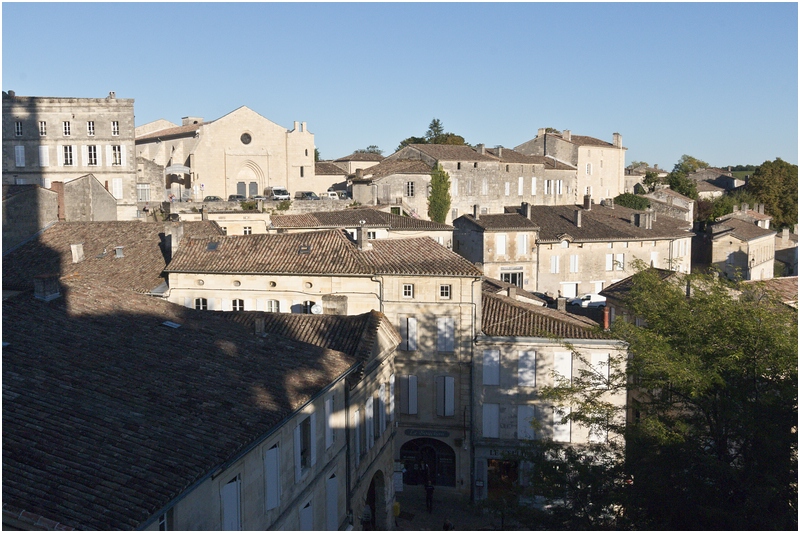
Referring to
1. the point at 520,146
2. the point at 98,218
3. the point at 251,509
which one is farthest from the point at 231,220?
the point at 520,146

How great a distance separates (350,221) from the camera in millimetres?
39531

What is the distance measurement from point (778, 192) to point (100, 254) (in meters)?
61.6

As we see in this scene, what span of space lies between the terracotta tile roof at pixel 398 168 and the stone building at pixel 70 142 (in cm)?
1542

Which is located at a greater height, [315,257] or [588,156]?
[588,156]

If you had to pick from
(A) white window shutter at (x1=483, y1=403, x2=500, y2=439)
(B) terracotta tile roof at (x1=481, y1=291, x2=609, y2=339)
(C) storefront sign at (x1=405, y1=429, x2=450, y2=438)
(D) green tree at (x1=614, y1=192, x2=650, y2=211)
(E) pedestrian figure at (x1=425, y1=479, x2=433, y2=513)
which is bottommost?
(E) pedestrian figure at (x1=425, y1=479, x2=433, y2=513)

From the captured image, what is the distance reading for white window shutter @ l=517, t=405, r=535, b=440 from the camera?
25344mm

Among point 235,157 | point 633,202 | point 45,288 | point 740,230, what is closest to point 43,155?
point 235,157

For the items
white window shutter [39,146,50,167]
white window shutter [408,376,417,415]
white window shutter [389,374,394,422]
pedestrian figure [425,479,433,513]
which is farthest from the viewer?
white window shutter [39,146,50,167]

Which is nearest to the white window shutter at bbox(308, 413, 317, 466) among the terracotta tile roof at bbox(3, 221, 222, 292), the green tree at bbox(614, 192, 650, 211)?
the terracotta tile roof at bbox(3, 221, 222, 292)

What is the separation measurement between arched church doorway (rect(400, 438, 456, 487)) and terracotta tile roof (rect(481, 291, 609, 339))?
426cm

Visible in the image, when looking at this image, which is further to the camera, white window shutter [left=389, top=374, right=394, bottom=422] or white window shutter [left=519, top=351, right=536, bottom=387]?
white window shutter [left=519, top=351, right=536, bottom=387]

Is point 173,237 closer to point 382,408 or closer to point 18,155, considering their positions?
point 382,408

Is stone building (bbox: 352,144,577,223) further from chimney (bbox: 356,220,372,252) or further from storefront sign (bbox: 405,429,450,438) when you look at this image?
storefront sign (bbox: 405,429,450,438)

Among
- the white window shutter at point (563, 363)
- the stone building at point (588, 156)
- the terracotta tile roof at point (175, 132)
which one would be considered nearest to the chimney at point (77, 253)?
the white window shutter at point (563, 363)
